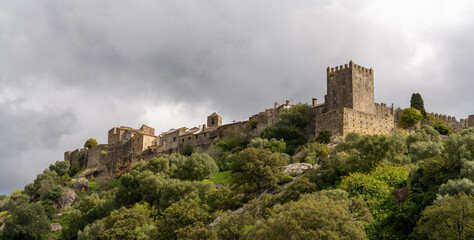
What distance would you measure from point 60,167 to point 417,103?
6845 centimetres

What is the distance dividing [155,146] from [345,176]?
56839mm

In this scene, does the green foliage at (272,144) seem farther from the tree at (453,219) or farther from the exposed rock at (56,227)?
the tree at (453,219)

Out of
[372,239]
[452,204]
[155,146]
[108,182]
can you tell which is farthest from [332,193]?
[155,146]

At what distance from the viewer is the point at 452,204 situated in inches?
1097

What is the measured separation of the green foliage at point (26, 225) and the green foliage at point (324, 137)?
36237 millimetres

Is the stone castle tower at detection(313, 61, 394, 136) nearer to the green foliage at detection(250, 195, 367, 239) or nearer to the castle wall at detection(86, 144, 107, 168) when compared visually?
the green foliage at detection(250, 195, 367, 239)

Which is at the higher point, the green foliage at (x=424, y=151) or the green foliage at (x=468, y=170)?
the green foliage at (x=424, y=151)

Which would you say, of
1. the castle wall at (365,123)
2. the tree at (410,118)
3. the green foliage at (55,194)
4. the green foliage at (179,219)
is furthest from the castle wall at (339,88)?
the green foliage at (55,194)

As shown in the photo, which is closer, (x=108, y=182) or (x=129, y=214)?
(x=129, y=214)

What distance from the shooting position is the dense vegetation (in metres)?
30.2

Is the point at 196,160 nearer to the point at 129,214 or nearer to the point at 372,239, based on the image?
the point at 129,214

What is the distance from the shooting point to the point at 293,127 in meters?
71.1

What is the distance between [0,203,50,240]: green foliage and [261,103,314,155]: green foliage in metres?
32.3

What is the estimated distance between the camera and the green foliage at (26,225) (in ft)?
202
